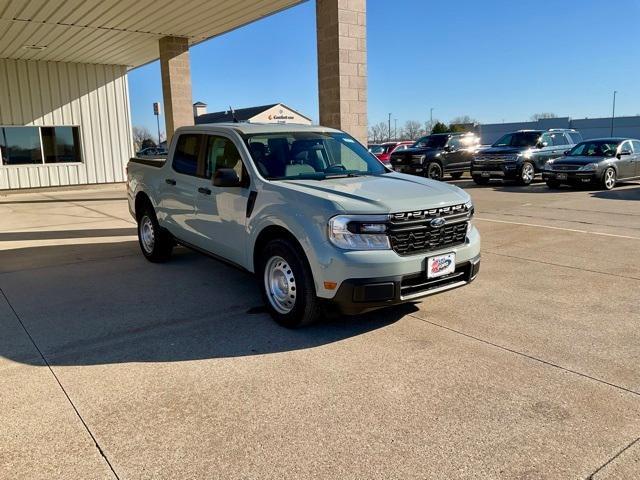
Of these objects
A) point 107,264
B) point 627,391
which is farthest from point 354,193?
point 107,264

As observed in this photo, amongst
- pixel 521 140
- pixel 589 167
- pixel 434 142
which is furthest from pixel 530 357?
pixel 434 142

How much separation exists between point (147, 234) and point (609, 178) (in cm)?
1450

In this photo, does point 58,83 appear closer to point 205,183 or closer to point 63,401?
point 205,183

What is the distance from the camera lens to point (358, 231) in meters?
4.18

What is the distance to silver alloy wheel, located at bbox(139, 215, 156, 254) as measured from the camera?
24.3 feet

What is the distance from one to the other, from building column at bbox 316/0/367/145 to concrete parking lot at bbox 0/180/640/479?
458 cm

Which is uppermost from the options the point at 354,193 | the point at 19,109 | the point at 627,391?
the point at 19,109

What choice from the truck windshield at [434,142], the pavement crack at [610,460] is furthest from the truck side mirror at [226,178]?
the truck windshield at [434,142]

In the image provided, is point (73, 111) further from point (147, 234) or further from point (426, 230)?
point (426, 230)

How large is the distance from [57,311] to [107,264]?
7.29ft

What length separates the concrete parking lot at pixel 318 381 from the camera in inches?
110

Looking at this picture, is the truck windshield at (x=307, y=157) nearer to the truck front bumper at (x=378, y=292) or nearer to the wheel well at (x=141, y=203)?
the truck front bumper at (x=378, y=292)

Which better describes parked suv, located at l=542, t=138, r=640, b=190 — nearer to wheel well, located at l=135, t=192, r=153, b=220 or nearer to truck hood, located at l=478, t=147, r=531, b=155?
truck hood, located at l=478, t=147, r=531, b=155

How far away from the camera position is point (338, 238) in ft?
13.7
